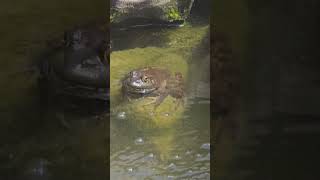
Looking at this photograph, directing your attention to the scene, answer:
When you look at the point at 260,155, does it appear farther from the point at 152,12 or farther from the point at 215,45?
the point at 152,12

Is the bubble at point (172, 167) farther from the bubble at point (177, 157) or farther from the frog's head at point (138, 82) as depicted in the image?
the frog's head at point (138, 82)

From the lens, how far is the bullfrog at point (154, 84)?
1341mm

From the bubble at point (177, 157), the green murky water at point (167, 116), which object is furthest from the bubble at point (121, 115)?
the bubble at point (177, 157)

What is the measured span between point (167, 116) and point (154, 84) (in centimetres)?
9

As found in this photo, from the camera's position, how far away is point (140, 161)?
134 centimetres

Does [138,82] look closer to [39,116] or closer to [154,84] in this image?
[154,84]

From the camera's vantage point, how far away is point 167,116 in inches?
53.4

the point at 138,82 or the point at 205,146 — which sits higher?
the point at 138,82

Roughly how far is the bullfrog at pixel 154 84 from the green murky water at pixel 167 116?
1cm

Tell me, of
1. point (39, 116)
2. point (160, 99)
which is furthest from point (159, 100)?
point (39, 116)

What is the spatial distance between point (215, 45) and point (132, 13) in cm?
22

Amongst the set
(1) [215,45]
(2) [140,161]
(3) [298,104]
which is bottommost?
(2) [140,161]

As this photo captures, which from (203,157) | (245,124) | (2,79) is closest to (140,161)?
(203,157)

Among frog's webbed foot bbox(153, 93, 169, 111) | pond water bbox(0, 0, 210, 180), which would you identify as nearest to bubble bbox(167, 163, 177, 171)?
pond water bbox(0, 0, 210, 180)
